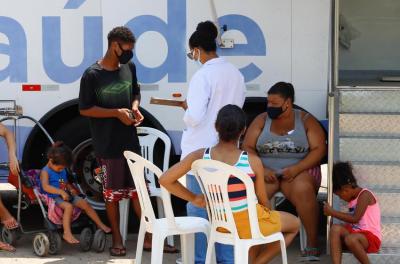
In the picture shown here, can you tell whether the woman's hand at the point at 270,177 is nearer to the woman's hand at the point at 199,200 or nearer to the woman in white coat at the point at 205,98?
the woman in white coat at the point at 205,98

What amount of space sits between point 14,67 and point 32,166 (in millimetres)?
851

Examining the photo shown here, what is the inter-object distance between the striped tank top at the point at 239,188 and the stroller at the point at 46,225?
75.3 inches

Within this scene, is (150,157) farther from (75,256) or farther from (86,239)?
(75,256)

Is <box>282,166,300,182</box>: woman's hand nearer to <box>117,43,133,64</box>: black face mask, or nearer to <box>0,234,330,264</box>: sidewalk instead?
<box>0,234,330,264</box>: sidewalk

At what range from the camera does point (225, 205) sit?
4.44 meters

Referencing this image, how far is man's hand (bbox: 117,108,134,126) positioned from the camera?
5.77m

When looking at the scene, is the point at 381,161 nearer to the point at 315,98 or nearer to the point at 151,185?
the point at 315,98

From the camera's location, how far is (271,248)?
4.64 m

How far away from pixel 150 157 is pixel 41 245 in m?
1.19

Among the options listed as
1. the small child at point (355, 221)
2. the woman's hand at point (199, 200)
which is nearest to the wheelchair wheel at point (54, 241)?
the woman's hand at point (199, 200)

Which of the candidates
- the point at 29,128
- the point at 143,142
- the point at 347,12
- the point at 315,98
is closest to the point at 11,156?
the point at 29,128

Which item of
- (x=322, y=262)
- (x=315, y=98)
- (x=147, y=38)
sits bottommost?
(x=322, y=262)

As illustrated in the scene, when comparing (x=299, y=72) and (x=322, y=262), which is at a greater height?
(x=299, y=72)

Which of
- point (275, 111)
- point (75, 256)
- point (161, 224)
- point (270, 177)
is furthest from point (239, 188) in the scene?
point (75, 256)
